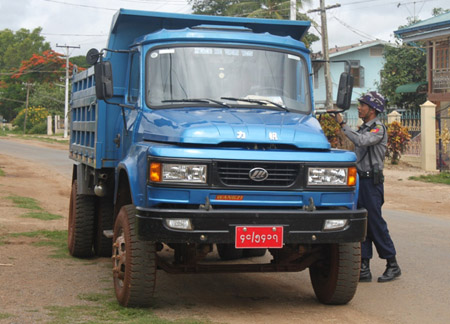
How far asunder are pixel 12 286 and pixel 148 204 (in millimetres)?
2124

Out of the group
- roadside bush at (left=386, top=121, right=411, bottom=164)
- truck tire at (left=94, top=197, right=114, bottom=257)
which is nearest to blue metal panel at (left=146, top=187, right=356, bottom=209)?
truck tire at (left=94, top=197, right=114, bottom=257)

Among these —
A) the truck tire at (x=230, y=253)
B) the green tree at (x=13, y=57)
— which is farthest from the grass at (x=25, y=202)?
the green tree at (x=13, y=57)

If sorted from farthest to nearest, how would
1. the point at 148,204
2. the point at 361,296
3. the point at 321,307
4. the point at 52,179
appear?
1. the point at 52,179
2. the point at 361,296
3. the point at 321,307
4. the point at 148,204

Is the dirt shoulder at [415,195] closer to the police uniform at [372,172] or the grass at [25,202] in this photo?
the police uniform at [372,172]

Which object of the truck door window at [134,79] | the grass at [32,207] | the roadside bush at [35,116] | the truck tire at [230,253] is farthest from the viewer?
the roadside bush at [35,116]

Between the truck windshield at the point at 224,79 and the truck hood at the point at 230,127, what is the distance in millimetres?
160

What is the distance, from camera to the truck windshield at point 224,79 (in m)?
7.21

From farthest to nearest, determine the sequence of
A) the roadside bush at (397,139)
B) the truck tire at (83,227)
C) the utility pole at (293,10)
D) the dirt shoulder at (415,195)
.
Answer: the utility pole at (293,10) → the roadside bush at (397,139) → the dirt shoulder at (415,195) → the truck tire at (83,227)

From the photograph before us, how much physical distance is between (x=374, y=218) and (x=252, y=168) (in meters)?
2.25

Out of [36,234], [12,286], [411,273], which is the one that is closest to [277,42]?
[411,273]

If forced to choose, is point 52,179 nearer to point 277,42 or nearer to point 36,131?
point 277,42

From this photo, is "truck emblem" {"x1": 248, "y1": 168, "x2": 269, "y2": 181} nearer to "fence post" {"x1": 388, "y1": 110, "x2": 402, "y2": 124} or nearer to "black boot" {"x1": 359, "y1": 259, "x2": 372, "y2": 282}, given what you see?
"black boot" {"x1": 359, "y1": 259, "x2": 372, "y2": 282}

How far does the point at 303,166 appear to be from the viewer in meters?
6.29

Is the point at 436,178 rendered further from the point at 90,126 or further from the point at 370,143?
the point at 90,126
